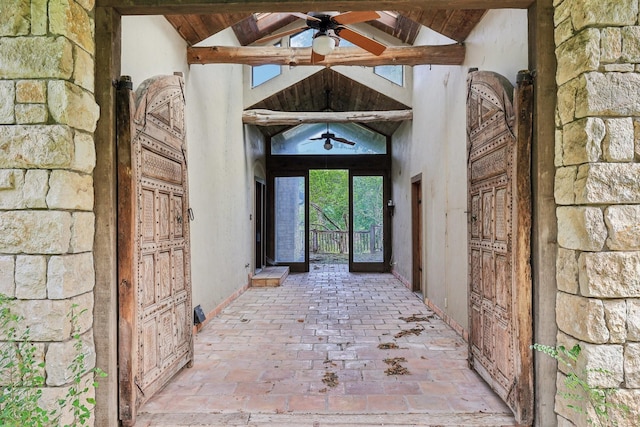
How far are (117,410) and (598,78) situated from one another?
2.94m

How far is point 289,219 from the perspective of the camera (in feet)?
27.1

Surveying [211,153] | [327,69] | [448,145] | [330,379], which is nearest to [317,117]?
[327,69]

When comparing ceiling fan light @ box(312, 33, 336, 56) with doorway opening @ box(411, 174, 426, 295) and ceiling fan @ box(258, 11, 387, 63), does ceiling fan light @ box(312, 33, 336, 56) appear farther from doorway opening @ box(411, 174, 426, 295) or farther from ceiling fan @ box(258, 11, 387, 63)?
doorway opening @ box(411, 174, 426, 295)

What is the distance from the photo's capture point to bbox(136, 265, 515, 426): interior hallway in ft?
7.20

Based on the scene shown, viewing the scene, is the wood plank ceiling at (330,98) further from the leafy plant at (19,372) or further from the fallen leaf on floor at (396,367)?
the leafy plant at (19,372)

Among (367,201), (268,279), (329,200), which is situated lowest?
(268,279)

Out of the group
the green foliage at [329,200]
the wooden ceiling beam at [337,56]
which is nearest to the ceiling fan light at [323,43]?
the wooden ceiling beam at [337,56]

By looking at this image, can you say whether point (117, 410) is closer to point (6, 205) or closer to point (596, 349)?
point (6, 205)

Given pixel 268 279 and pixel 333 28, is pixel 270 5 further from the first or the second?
pixel 268 279

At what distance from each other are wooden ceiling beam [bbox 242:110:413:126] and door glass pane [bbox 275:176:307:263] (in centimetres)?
214

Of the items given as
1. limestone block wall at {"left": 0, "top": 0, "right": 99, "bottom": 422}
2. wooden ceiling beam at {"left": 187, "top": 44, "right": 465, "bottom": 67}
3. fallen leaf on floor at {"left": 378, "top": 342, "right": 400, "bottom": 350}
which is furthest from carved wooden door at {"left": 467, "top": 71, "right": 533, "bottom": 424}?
limestone block wall at {"left": 0, "top": 0, "right": 99, "bottom": 422}

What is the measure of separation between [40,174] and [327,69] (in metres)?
5.32

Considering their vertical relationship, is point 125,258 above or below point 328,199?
below

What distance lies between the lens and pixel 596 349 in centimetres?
168
